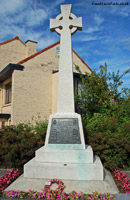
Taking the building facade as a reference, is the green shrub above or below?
below

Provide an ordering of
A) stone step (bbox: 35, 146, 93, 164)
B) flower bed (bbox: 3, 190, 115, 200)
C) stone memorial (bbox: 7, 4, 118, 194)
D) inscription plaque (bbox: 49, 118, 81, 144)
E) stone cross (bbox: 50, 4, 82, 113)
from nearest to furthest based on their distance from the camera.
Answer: flower bed (bbox: 3, 190, 115, 200) → stone memorial (bbox: 7, 4, 118, 194) → stone step (bbox: 35, 146, 93, 164) → inscription plaque (bbox: 49, 118, 81, 144) → stone cross (bbox: 50, 4, 82, 113)

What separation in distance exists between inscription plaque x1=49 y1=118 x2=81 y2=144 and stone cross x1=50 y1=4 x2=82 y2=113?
15.5 inches

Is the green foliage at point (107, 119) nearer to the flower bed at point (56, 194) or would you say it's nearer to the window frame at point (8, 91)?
the flower bed at point (56, 194)

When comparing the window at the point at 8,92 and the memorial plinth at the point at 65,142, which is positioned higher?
the window at the point at 8,92

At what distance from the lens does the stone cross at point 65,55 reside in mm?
5191

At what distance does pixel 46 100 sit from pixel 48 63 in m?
2.85

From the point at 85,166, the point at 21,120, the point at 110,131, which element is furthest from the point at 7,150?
the point at 21,120

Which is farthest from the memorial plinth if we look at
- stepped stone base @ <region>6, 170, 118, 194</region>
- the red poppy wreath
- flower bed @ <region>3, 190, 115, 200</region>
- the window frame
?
the window frame

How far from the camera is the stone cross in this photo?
17.0 feet

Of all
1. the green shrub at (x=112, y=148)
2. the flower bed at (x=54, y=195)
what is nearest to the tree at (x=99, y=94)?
the green shrub at (x=112, y=148)

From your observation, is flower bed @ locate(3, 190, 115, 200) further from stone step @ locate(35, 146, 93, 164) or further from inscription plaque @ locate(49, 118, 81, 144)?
inscription plaque @ locate(49, 118, 81, 144)

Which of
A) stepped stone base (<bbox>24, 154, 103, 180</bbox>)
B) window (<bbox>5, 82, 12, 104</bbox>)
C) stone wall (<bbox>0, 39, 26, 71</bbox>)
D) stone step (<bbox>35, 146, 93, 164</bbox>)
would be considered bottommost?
stepped stone base (<bbox>24, 154, 103, 180</bbox>)

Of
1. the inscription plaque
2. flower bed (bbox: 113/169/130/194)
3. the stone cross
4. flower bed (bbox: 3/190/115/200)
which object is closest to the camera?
flower bed (bbox: 3/190/115/200)

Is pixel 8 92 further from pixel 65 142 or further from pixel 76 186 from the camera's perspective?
pixel 76 186
